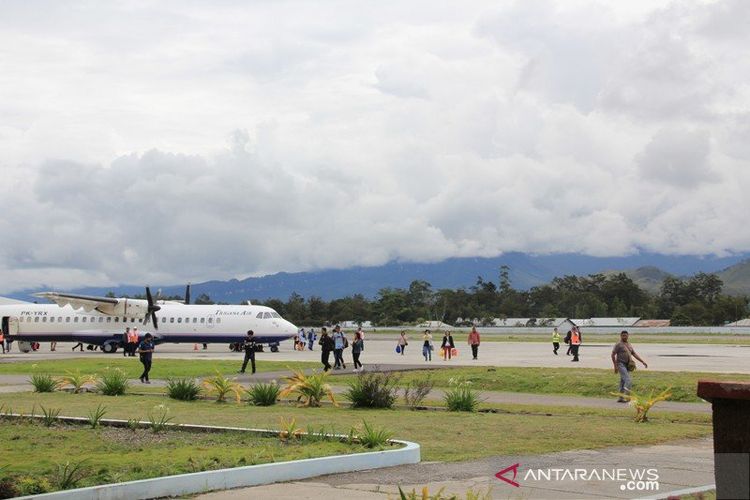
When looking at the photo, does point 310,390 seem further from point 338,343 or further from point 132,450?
point 338,343

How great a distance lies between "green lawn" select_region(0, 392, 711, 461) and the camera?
13578 millimetres

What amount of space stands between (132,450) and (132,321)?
44.1 metres

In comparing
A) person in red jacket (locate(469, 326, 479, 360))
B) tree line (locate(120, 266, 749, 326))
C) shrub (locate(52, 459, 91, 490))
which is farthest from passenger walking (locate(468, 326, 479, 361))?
tree line (locate(120, 266, 749, 326))

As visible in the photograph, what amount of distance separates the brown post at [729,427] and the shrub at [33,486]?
695 centimetres

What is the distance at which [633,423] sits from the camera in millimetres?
16484

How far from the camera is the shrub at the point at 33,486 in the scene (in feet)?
30.9

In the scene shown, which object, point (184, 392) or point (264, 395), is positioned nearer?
point (264, 395)

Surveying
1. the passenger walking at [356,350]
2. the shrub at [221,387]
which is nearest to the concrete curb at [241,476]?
the shrub at [221,387]

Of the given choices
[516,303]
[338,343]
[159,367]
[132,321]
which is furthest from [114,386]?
[516,303]

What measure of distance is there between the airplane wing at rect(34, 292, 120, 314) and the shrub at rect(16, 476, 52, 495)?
144 ft

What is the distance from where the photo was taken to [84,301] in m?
53.8

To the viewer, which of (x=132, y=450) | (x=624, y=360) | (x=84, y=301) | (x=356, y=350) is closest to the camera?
(x=132, y=450)

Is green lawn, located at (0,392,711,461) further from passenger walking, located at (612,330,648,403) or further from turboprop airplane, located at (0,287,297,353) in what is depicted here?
turboprop airplane, located at (0,287,297,353)

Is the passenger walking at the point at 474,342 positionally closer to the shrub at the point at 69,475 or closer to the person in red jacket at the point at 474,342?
the person in red jacket at the point at 474,342
